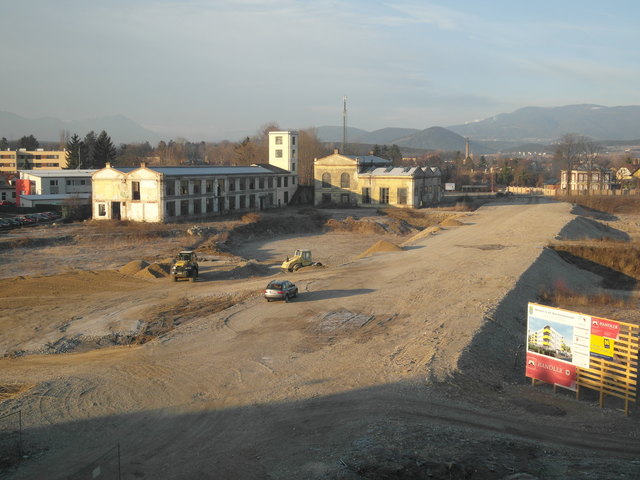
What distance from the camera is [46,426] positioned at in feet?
55.1

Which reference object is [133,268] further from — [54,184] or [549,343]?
[54,184]

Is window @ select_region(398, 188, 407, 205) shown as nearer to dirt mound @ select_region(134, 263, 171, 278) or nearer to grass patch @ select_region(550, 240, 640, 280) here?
grass patch @ select_region(550, 240, 640, 280)

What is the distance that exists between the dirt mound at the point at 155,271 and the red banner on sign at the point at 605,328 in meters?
28.4

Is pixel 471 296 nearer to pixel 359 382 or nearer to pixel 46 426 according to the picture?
pixel 359 382

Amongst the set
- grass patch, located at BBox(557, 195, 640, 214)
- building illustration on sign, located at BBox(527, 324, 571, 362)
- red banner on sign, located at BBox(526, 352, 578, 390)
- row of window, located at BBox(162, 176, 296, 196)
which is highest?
row of window, located at BBox(162, 176, 296, 196)

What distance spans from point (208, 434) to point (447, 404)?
22.9ft

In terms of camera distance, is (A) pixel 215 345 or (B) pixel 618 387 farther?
(A) pixel 215 345

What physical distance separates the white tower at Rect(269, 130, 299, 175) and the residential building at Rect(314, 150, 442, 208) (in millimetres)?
4622

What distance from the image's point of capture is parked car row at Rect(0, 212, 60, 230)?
59522 millimetres


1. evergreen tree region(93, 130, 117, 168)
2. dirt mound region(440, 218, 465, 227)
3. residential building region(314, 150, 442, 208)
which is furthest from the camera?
evergreen tree region(93, 130, 117, 168)

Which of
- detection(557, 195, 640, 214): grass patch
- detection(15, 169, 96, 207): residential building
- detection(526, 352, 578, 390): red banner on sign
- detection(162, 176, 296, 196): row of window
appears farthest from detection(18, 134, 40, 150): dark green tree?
detection(526, 352, 578, 390): red banner on sign

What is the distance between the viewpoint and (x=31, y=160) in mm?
144500

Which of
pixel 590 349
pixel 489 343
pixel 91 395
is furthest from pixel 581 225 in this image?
pixel 91 395

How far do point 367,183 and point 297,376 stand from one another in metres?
67.5
